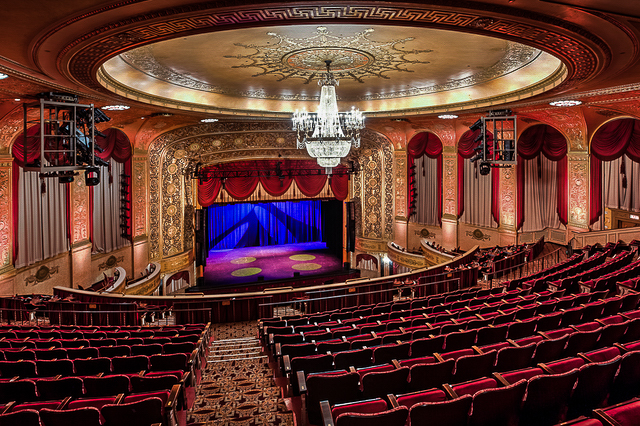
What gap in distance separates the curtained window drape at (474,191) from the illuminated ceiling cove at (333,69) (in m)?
3.70

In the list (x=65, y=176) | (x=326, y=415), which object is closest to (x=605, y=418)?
(x=326, y=415)

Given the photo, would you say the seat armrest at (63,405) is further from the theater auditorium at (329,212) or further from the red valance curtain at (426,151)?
the red valance curtain at (426,151)

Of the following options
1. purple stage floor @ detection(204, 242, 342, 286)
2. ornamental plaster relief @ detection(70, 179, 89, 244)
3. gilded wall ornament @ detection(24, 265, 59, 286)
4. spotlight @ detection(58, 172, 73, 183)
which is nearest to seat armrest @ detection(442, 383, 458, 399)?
spotlight @ detection(58, 172, 73, 183)

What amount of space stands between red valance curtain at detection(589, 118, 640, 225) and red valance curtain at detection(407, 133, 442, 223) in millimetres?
5354

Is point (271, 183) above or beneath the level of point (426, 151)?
beneath

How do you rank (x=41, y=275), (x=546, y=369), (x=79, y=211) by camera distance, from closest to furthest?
(x=546, y=369) → (x=41, y=275) → (x=79, y=211)

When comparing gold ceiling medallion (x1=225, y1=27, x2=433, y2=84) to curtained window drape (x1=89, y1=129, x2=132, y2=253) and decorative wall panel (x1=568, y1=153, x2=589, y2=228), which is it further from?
decorative wall panel (x1=568, y1=153, x2=589, y2=228)

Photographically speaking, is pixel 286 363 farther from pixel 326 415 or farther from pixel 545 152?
pixel 545 152

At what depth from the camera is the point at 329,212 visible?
23.2 metres

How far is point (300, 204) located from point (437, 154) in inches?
343

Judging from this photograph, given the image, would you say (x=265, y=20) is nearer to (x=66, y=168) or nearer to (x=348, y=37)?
(x=348, y=37)

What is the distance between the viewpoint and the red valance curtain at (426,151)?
17.6 metres

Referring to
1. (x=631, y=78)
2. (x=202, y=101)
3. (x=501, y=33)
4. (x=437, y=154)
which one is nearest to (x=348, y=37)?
(x=501, y=33)

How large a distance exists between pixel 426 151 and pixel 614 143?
647cm
